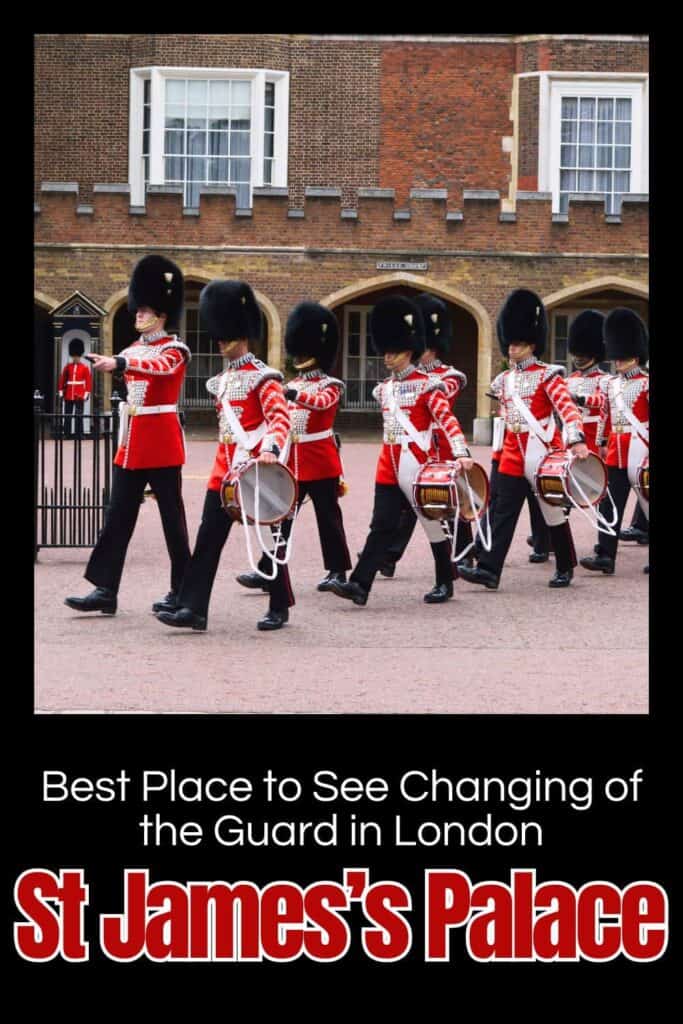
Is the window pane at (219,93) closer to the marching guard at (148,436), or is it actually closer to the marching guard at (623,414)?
the marching guard at (623,414)

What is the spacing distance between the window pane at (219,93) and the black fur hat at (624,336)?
64.9 ft

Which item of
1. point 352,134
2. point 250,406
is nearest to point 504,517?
point 250,406

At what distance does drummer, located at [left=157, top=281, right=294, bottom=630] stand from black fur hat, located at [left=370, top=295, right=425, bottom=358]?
1.16 m

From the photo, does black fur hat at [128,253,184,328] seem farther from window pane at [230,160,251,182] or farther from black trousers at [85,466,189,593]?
window pane at [230,160,251,182]

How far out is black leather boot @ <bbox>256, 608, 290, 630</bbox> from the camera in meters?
8.36

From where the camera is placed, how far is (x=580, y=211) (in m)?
27.4

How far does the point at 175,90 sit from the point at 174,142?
0.88 meters

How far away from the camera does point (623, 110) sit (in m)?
29.7

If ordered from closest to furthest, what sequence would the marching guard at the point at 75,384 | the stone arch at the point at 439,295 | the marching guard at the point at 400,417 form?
1. the marching guard at the point at 400,417
2. the marching guard at the point at 75,384
3. the stone arch at the point at 439,295

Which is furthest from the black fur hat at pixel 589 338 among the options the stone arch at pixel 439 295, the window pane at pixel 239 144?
the window pane at pixel 239 144

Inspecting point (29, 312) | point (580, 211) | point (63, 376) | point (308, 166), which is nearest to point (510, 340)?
point (29, 312)

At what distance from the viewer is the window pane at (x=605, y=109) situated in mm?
29719

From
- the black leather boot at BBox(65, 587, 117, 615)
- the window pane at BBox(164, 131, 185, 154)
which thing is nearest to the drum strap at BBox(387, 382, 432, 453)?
the black leather boot at BBox(65, 587, 117, 615)

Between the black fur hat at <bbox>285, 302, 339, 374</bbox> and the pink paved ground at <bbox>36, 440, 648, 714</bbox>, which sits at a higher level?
the black fur hat at <bbox>285, 302, 339, 374</bbox>
